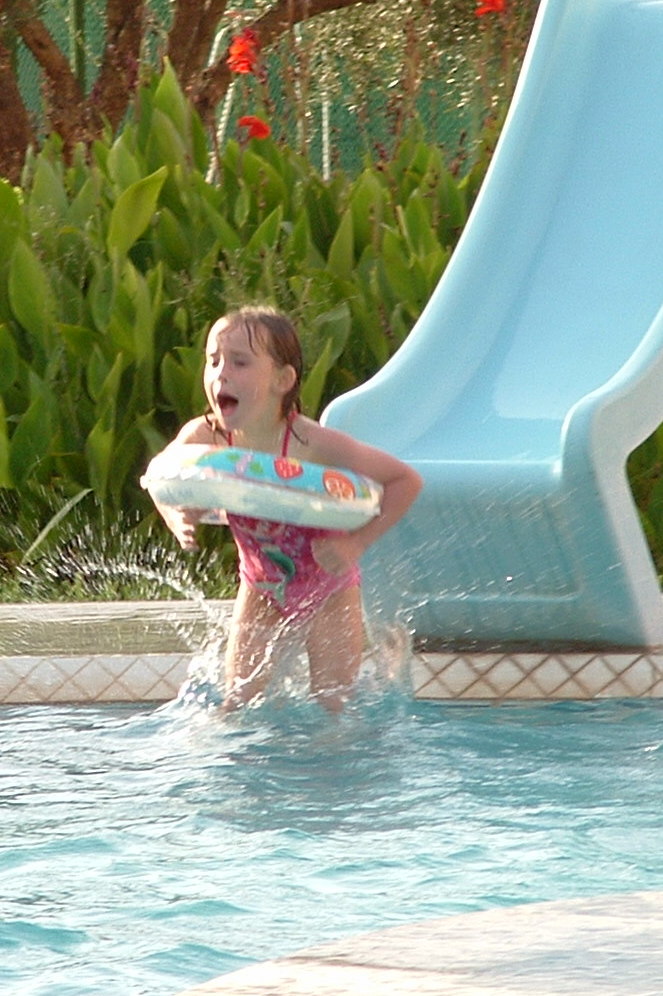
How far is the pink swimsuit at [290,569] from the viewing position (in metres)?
4.18

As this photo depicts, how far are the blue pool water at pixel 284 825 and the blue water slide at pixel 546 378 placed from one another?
1.31 ft

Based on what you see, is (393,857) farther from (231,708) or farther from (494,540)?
(494,540)

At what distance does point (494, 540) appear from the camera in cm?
480

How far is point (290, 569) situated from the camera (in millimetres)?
4203

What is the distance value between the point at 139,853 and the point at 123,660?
4.43 ft

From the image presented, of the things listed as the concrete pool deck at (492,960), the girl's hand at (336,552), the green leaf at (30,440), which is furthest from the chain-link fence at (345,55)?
the concrete pool deck at (492,960)

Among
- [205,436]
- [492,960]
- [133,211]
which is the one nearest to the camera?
[492,960]

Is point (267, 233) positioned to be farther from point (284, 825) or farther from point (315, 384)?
point (284, 825)

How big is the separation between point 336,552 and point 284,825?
874 millimetres

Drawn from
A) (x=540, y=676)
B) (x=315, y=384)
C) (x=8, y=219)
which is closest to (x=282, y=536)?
(x=540, y=676)

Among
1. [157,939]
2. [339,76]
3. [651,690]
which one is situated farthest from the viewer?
[339,76]

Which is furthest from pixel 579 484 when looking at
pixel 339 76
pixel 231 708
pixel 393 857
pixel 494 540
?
pixel 339 76

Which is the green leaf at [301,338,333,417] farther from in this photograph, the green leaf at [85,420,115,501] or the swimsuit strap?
the swimsuit strap

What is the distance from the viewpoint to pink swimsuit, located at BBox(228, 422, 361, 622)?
4184 mm
